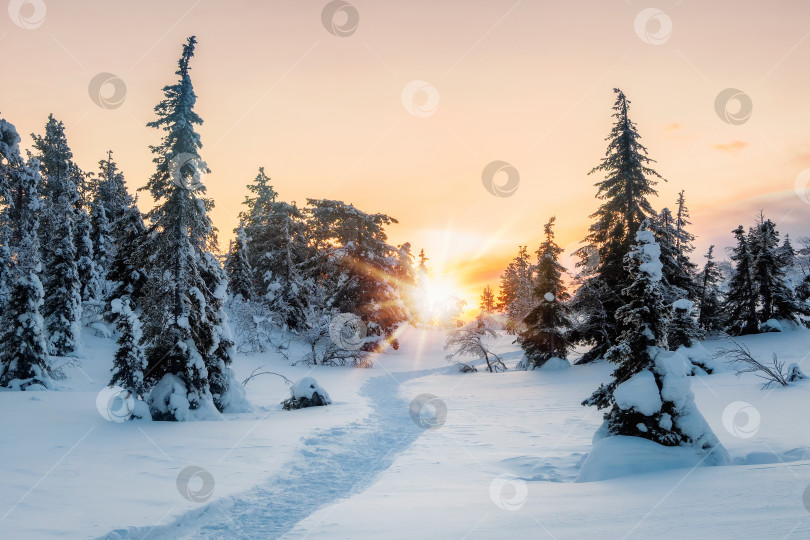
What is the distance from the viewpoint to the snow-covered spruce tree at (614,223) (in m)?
25.7

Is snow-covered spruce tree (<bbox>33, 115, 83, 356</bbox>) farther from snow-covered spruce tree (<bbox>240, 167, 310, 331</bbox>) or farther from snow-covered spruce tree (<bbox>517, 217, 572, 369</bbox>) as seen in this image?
snow-covered spruce tree (<bbox>517, 217, 572, 369</bbox>)

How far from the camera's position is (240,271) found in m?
41.3

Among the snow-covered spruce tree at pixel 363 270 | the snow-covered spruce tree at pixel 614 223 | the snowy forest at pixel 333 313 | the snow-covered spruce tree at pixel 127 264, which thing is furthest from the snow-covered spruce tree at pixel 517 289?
the snow-covered spruce tree at pixel 127 264

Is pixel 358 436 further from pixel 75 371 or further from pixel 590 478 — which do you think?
pixel 75 371

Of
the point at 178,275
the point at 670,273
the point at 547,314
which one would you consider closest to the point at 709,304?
the point at 670,273

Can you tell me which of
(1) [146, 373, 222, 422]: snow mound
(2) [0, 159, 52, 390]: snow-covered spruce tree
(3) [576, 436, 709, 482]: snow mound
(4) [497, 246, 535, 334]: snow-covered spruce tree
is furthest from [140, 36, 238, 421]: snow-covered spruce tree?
(4) [497, 246, 535, 334]: snow-covered spruce tree

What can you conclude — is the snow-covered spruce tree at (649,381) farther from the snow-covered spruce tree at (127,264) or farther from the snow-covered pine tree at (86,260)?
the snow-covered pine tree at (86,260)

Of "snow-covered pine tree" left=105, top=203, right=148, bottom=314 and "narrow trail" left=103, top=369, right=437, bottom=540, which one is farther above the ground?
"snow-covered pine tree" left=105, top=203, right=148, bottom=314

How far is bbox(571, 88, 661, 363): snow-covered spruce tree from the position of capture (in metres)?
25.7

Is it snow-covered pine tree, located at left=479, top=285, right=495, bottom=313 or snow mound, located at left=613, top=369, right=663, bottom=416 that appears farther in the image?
snow-covered pine tree, located at left=479, top=285, right=495, bottom=313

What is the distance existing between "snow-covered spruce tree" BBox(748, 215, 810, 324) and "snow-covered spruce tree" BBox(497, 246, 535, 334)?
20854mm

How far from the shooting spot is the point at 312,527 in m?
6.20

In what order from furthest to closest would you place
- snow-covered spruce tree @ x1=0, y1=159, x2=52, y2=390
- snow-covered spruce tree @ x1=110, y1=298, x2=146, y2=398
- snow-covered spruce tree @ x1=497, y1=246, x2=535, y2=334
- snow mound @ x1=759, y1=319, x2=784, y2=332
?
snow-covered spruce tree @ x1=497, y1=246, x2=535, y2=334 < snow mound @ x1=759, y1=319, x2=784, y2=332 < snow-covered spruce tree @ x1=0, y1=159, x2=52, y2=390 < snow-covered spruce tree @ x1=110, y1=298, x2=146, y2=398

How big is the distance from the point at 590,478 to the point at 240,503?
6.19 metres
